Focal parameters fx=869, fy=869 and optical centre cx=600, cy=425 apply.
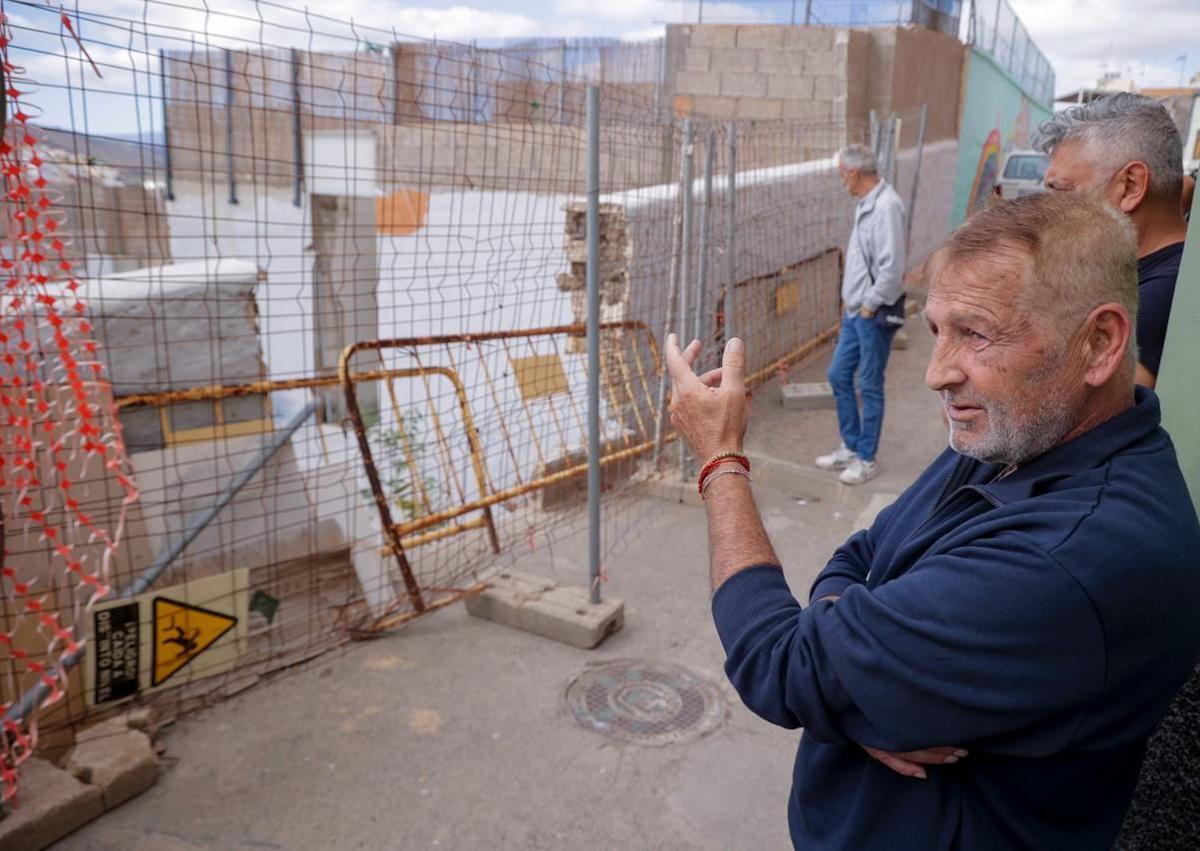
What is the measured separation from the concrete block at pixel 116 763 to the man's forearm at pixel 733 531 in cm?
250

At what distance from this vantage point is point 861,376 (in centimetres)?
578

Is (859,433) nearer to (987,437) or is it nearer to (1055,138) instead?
(1055,138)

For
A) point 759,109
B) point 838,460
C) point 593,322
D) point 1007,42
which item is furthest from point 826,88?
point 1007,42

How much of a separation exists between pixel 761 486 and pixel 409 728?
336 centimetres

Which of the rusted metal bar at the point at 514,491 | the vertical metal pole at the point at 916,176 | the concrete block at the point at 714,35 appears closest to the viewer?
the rusted metal bar at the point at 514,491

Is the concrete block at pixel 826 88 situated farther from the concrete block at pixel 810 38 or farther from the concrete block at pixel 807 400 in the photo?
the concrete block at pixel 807 400

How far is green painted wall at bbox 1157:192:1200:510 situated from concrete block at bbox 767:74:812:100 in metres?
10.6

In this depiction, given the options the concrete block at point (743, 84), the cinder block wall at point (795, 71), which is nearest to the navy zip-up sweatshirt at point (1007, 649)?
the cinder block wall at point (795, 71)

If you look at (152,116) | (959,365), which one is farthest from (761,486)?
(959,365)

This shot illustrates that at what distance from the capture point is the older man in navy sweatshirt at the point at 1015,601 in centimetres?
114

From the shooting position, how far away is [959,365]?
4.39ft

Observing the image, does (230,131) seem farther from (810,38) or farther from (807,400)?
(810,38)

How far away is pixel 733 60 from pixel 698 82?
59 centimetres

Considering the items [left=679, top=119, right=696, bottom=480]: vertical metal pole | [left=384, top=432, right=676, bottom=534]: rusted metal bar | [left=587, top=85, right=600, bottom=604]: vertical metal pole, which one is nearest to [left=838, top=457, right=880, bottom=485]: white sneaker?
[left=384, top=432, right=676, bottom=534]: rusted metal bar
